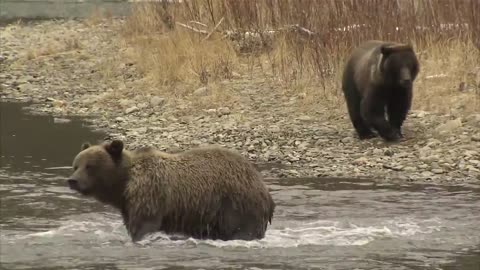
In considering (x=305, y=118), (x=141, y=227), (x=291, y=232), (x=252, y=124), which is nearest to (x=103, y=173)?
(x=141, y=227)

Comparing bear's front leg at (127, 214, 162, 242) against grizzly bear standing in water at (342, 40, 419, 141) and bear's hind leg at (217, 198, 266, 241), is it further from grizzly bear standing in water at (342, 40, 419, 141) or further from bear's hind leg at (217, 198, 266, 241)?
grizzly bear standing in water at (342, 40, 419, 141)

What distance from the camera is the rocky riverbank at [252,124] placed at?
11.3m

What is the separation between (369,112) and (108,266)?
557cm

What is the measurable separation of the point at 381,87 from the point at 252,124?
215 centimetres

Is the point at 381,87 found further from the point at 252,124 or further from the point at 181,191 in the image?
the point at 181,191

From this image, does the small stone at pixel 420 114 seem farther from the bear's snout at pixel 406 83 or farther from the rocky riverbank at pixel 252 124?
the bear's snout at pixel 406 83

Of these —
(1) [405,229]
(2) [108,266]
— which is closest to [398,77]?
(1) [405,229]

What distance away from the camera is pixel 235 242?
26.0 feet

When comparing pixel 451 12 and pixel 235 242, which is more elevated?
pixel 451 12

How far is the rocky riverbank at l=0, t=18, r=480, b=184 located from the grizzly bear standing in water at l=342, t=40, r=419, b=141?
0.23m

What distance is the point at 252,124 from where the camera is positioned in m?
13.7

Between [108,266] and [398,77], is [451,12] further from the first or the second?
[108,266]

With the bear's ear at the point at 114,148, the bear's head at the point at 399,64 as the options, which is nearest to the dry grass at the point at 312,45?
the bear's head at the point at 399,64

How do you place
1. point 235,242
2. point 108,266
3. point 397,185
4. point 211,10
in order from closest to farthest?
1. point 108,266
2. point 235,242
3. point 397,185
4. point 211,10
